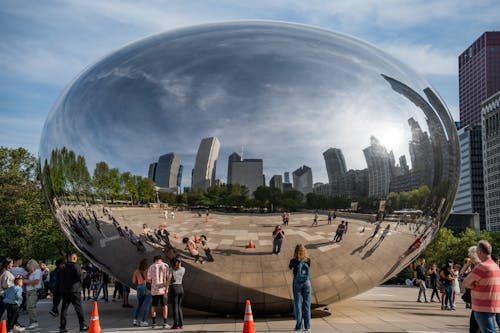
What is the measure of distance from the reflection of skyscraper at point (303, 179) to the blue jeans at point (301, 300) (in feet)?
5.21

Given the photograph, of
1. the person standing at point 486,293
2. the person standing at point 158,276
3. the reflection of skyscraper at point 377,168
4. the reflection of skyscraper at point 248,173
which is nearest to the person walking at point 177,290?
the person standing at point 158,276

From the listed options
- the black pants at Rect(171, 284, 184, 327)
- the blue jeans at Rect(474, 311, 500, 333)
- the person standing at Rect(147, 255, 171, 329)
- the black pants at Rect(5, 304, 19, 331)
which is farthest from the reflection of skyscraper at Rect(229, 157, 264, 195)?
the black pants at Rect(5, 304, 19, 331)

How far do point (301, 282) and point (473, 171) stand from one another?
17049 cm

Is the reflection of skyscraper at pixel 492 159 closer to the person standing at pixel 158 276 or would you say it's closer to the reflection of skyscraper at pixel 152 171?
the person standing at pixel 158 276

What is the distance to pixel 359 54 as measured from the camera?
962 centimetres

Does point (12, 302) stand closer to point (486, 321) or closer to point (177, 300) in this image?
point (177, 300)

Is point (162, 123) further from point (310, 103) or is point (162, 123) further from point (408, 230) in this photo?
point (408, 230)

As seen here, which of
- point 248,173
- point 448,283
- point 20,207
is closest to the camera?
point 248,173

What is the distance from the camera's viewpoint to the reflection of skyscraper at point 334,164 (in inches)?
342

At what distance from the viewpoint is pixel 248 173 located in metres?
8.73

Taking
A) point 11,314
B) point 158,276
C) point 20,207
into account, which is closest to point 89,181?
point 158,276

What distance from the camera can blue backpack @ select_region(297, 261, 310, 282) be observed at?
29.1 feet

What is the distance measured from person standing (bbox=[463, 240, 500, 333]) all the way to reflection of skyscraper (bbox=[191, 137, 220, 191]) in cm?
420

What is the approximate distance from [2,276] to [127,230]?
3.32 metres
